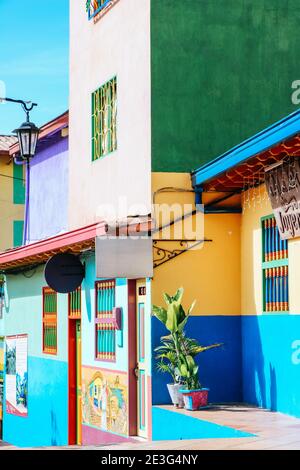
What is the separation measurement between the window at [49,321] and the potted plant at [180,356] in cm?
611

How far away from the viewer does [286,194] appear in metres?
13.5

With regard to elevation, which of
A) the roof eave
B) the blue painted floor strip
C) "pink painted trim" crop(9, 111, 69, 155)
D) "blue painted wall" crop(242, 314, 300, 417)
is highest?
"pink painted trim" crop(9, 111, 69, 155)

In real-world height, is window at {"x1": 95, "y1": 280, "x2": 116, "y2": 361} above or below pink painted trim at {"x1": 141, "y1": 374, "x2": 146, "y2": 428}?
above

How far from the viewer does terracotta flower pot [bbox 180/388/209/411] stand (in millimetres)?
14375

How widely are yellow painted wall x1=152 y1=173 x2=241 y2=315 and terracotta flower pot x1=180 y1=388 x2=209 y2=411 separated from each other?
1.47m

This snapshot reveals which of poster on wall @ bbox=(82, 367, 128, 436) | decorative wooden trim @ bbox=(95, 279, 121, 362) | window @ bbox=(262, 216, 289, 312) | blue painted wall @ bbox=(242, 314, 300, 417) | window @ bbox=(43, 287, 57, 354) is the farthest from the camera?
window @ bbox=(43, 287, 57, 354)

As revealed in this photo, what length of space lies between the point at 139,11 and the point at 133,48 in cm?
57

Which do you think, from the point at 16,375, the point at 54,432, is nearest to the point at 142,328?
the point at 54,432

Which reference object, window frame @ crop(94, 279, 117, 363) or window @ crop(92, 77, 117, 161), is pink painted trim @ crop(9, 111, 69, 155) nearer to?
window @ crop(92, 77, 117, 161)

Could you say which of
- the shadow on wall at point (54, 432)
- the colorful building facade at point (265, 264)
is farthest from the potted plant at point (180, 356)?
the shadow on wall at point (54, 432)

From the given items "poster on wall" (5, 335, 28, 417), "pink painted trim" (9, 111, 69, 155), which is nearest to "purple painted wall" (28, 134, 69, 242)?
"pink painted trim" (9, 111, 69, 155)

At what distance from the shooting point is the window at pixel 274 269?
14.1 meters

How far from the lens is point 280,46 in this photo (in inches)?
639
